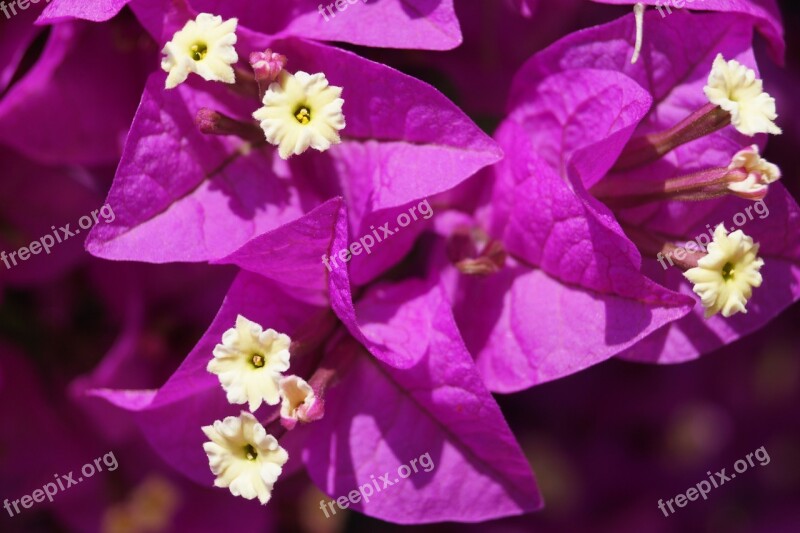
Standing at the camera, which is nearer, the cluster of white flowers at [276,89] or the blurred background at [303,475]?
the cluster of white flowers at [276,89]

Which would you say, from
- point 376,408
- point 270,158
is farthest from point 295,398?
point 270,158

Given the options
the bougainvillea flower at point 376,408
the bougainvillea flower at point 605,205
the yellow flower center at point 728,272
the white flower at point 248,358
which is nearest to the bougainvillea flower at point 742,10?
the bougainvillea flower at point 605,205

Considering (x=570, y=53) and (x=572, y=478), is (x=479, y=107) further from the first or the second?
(x=572, y=478)

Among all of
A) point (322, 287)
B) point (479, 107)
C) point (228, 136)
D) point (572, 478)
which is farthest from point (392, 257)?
point (572, 478)

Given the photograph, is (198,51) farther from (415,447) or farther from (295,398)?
(415,447)

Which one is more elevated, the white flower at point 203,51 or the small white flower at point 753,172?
the white flower at point 203,51

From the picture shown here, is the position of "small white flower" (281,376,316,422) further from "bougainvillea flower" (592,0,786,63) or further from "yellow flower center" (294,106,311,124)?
"bougainvillea flower" (592,0,786,63)

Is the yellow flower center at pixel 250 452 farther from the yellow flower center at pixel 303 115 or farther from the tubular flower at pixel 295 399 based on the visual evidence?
the yellow flower center at pixel 303 115
